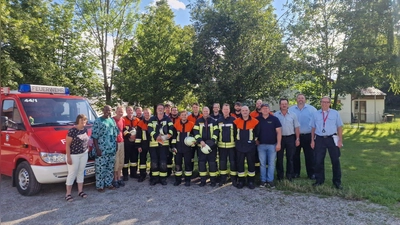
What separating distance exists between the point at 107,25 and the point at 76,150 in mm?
14349

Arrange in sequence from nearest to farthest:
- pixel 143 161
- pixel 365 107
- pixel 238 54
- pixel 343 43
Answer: pixel 143 161 < pixel 238 54 < pixel 343 43 < pixel 365 107

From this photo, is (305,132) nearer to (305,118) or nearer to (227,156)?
(305,118)

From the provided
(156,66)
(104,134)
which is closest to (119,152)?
(104,134)

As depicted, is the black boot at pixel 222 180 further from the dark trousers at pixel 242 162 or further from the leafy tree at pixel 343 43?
the leafy tree at pixel 343 43

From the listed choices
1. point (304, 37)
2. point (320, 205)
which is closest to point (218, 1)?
point (304, 37)

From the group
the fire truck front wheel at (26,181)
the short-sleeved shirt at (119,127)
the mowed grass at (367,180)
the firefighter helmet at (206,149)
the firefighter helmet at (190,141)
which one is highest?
the short-sleeved shirt at (119,127)

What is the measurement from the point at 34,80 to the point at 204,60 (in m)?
7.87

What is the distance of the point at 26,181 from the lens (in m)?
6.25

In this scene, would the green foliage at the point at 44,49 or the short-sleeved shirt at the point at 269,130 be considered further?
the green foliage at the point at 44,49

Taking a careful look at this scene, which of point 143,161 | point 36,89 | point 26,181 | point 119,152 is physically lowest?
point 26,181

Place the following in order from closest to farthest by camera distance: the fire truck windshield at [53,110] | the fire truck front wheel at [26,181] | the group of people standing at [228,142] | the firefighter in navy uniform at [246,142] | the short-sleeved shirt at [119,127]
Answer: the fire truck front wheel at [26,181] < the group of people standing at [228,142] < the fire truck windshield at [53,110] < the firefighter in navy uniform at [246,142] < the short-sleeved shirt at [119,127]

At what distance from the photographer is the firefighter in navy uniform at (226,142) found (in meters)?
6.81

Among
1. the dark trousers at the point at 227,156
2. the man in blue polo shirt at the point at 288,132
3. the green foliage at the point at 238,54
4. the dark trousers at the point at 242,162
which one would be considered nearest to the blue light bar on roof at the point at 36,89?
the dark trousers at the point at 227,156

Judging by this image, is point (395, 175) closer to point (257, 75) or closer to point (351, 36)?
point (257, 75)
